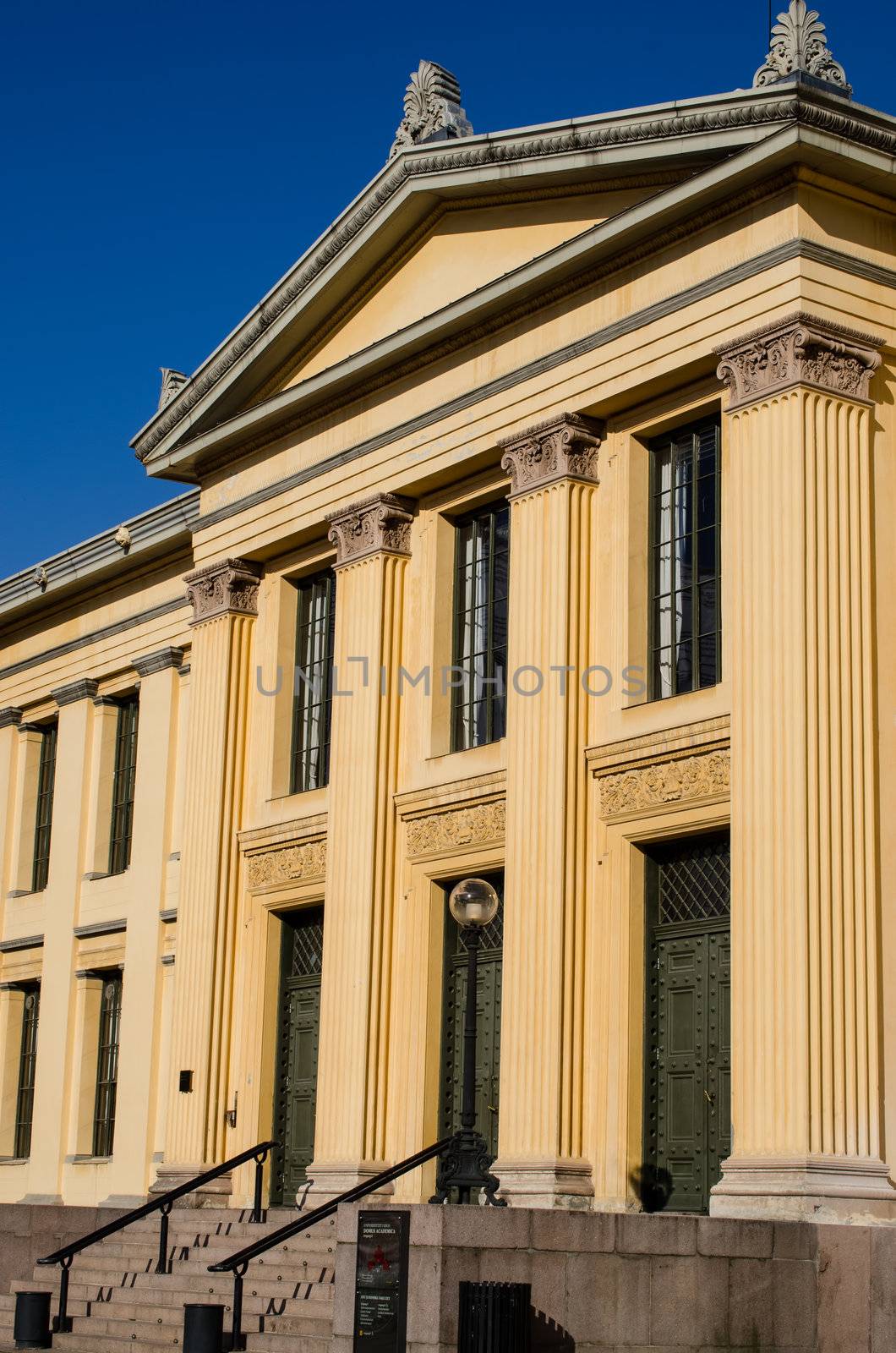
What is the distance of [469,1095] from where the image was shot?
17.3 meters

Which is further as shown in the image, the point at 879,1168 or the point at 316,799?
the point at 316,799

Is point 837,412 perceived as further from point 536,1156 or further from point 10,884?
point 10,884

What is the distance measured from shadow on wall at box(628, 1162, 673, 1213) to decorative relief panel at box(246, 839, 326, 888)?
20.6 ft

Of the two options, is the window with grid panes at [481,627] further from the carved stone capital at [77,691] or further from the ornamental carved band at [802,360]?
the carved stone capital at [77,691]

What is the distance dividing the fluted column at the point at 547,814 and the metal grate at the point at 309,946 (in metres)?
4.72

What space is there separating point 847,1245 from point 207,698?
40.9 feet

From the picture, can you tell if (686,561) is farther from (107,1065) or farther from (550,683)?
(107,1065)

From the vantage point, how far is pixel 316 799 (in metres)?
24.6

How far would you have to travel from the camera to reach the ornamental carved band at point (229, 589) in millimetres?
26078

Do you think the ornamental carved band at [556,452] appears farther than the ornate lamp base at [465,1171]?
Yes

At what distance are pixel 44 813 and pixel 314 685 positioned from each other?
30.3ft

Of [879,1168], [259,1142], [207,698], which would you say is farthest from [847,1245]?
[207,698]

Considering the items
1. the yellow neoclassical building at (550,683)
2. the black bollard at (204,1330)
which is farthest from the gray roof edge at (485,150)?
the black bollard at (204,1330)

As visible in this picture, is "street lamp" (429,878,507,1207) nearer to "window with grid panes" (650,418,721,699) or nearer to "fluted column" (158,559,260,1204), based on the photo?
"window with grid panes" (650,418,721,699)
